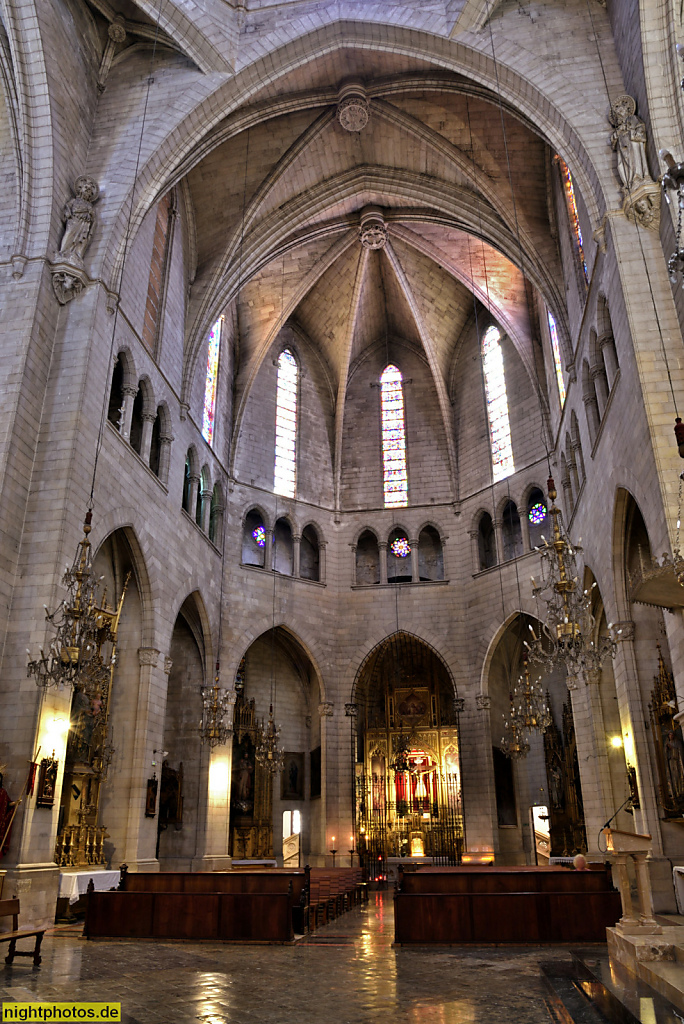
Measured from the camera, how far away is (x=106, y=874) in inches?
539

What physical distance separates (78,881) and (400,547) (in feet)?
50.4

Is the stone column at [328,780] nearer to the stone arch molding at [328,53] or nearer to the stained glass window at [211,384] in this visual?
the stained glass window at [211,384]

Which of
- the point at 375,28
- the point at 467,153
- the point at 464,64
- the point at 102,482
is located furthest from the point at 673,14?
the point at 102,482

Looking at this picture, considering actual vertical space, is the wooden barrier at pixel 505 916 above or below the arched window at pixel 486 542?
below

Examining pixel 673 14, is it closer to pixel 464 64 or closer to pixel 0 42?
pixel 464 64

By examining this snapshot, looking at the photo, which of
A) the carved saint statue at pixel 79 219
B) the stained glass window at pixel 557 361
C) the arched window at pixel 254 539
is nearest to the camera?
the carved saint statue at pixel 79 219

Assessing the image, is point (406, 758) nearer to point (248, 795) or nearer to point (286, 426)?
point (248, 795)

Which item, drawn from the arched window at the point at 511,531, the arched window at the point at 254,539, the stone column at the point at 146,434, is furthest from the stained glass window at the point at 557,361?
the stone column at the point at 146,434

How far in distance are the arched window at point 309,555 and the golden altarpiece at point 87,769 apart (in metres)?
10.4

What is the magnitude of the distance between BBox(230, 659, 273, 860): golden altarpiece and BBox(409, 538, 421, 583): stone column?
20.5 ft

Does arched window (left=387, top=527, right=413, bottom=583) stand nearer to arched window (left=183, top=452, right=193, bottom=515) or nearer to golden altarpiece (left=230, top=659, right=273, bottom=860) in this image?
golden altarpiece (left=230, top=659, right=273, bottom=860)

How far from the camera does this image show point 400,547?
26.0 meters

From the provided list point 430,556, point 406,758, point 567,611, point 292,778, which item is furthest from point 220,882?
point 430,556

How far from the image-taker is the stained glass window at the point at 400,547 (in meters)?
25.9
